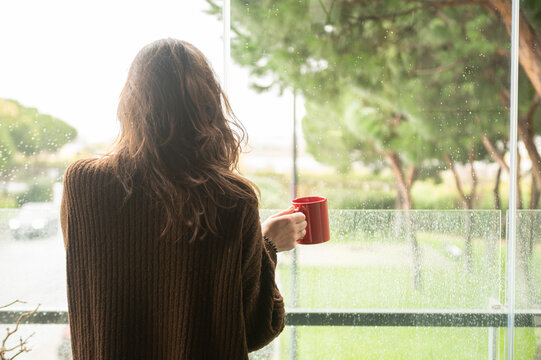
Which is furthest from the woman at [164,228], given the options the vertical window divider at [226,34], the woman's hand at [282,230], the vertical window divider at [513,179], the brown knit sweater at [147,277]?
the vertical window divider at [513,179]

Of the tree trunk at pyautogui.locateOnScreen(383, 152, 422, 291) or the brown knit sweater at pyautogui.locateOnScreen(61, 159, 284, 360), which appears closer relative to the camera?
the brown knit sweater at pyautogui.locateOnScreen(61, 159, 284, 360)

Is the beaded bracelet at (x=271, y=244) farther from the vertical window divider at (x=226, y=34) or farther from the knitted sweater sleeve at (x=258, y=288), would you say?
the vertical window divider at (x=226, y=34)

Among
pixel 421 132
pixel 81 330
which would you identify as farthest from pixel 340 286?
pixel 81 330

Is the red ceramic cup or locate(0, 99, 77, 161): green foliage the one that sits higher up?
locate(0, 99, 77, 161): green foliage

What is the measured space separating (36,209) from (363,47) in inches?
53.3

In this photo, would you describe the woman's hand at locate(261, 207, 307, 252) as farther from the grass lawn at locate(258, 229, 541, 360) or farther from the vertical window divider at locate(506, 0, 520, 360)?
the vertical window divider at locate(506, 0, 520, 360)

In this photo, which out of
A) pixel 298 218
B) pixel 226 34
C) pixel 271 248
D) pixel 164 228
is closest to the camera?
pixel 164 228

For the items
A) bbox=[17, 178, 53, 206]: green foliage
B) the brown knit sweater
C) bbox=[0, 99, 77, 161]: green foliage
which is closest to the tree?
bbox=[0, 99, 77, 161]: green foliage

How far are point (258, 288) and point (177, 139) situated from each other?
36 cm

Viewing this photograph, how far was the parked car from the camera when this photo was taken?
72.0 inches

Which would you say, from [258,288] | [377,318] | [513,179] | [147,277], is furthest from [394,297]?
[147,277]

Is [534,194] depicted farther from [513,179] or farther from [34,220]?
[34,220]

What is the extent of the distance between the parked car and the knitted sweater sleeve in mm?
1055

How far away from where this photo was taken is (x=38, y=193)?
71.9 inches
